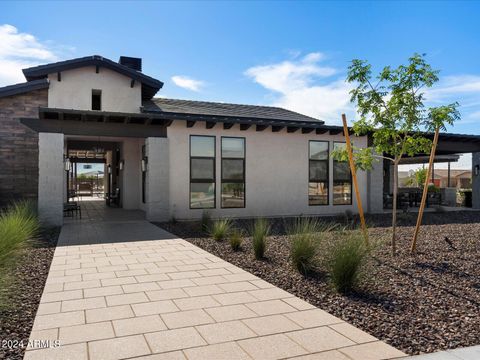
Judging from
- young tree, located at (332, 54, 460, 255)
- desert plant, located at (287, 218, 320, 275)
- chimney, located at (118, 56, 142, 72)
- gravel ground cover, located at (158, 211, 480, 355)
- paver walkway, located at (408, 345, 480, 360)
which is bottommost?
gravel ground cover, located at (158, 211, 480, 355)

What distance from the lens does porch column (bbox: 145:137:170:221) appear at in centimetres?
1220

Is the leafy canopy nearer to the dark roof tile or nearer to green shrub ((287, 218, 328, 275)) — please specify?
green shrub ((287, 218, 328, 275))

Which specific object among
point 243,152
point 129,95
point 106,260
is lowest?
point 106,260

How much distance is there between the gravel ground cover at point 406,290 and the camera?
349 cm

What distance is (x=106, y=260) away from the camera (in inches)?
260

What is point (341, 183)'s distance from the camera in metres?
14.9

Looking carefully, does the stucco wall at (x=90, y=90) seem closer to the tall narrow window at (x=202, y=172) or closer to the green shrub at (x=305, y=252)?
the tall narrow window at (x=202, y=172)

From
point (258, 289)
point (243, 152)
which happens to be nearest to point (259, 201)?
point (243, 152)

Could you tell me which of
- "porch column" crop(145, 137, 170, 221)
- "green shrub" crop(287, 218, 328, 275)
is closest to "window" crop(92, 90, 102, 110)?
"porch column" crop(145, 137, 170, 221)

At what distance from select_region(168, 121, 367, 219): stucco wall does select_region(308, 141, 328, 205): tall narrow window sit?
191 millimetres

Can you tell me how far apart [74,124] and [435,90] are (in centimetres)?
955

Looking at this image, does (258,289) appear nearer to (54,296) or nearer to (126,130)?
(54,296)

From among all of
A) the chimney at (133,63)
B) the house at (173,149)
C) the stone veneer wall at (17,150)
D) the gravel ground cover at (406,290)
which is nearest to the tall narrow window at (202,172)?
the house at (173,149)

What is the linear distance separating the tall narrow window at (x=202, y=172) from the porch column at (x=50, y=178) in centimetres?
396
